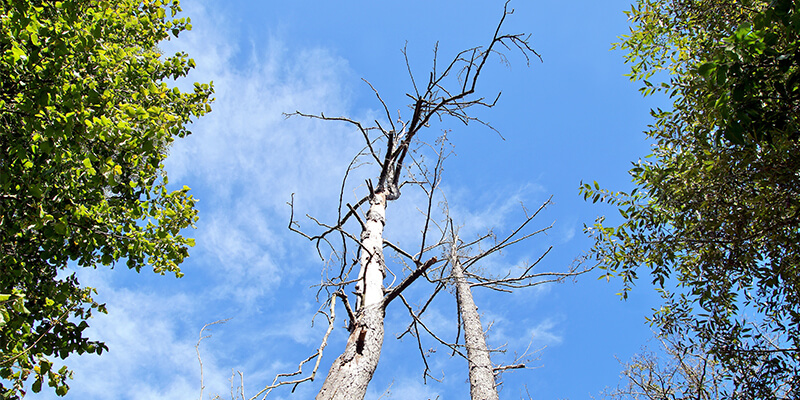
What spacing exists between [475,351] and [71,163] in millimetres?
5178

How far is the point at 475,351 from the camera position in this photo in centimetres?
598

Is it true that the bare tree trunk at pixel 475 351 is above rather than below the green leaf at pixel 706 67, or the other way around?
above

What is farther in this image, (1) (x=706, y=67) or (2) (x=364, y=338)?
(2) (x=364, y=338)

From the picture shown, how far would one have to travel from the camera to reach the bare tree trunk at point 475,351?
18.4ft

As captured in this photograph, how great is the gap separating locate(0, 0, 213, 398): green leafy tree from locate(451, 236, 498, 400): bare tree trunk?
341 cm

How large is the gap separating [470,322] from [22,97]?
5663mm

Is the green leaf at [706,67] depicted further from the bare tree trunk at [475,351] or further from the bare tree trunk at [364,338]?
the bare tree trunk at [475,351]

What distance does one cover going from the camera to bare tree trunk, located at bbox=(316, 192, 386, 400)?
320 centimetres

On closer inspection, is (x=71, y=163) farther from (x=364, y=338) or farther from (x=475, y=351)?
(x=475, y=351)

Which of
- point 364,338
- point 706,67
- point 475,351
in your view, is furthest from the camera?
point 475,351

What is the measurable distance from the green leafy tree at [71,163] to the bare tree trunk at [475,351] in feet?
11.2

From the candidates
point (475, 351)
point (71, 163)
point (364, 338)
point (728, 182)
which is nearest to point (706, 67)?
point (728, 182)

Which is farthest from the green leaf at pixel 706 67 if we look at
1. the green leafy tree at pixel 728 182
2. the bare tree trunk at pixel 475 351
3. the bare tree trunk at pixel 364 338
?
the bare tree trunk at pixel 475 351

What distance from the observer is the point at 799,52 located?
230 centimetres
